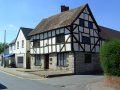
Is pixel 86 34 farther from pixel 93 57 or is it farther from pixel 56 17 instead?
pixel 56 17

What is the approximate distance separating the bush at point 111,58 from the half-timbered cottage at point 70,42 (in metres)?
12.7

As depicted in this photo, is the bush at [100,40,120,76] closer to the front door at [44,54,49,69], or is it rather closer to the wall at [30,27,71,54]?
the wall at [30,27,71,54]

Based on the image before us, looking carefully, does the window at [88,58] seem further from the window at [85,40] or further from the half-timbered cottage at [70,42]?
the window at [85,40]

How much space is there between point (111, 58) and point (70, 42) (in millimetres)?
13726

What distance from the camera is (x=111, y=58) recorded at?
571 inches

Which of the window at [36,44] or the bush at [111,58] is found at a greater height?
the window at [36,44]

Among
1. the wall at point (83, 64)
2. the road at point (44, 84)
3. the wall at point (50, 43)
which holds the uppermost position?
the wall at point (50, 43)

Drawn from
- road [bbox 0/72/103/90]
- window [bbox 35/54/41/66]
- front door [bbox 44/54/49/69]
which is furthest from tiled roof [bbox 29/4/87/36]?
road [bbox 0/72/103/90]

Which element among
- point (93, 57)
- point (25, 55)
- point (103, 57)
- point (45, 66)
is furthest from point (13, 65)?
point (103, 57)

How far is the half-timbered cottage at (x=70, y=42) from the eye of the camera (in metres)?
28.4

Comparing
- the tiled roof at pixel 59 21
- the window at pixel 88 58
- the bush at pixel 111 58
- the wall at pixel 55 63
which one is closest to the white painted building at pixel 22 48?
the wall at pixel 55 63

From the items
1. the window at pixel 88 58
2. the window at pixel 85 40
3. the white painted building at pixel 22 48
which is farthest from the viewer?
the white painted building at pixel 22 48

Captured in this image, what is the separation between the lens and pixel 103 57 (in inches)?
602

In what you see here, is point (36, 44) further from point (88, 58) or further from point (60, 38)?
point (88, 58)
